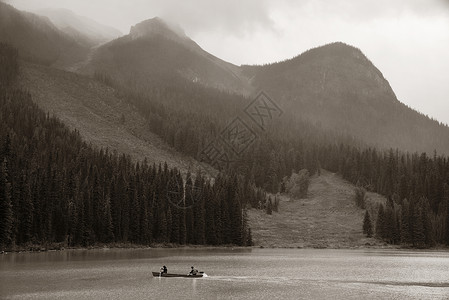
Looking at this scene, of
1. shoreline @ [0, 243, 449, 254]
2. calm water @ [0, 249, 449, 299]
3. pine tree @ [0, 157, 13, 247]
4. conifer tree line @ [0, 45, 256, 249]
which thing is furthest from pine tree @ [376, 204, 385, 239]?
pine tree @ [0, 157, 13, 247]

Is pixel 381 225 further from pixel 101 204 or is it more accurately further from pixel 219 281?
pixel 219 281

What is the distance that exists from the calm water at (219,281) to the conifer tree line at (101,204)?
81.0 feet

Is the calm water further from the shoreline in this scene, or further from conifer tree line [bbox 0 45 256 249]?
conifer tree line [bbox 0 45 256 249]

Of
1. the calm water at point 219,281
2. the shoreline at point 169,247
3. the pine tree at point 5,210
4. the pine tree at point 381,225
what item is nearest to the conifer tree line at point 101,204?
the pine tree at point 5,210

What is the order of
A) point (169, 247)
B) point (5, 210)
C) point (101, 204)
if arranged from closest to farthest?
point (5, 210) → point (101, 204) → point (169, 247)

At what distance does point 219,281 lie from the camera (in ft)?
266

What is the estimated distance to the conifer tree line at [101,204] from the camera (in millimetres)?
129625

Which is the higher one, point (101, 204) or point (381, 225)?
point (101, 204)

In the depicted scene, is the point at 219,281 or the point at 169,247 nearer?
the point at 219,281

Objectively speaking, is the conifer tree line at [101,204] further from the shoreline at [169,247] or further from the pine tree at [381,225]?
the pine tree at [381,225]

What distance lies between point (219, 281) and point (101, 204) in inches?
3121

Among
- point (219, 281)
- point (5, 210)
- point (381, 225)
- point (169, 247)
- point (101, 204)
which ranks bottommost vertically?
point (219, 281)

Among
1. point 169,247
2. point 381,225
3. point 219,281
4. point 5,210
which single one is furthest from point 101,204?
point 381,225

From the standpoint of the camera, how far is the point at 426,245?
18762 centimetres
